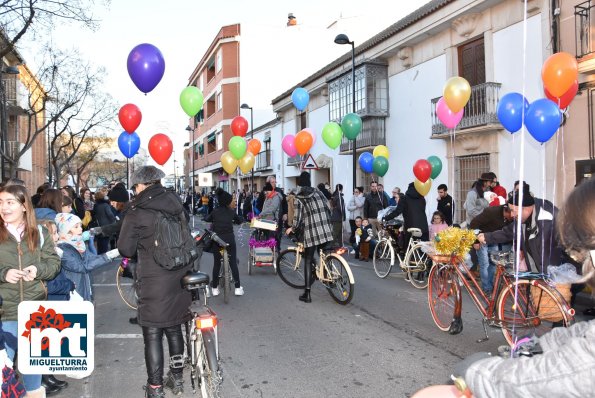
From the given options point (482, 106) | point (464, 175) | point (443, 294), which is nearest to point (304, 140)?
point (482, 106)

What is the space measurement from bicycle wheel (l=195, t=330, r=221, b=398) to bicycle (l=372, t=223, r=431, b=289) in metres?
4.73

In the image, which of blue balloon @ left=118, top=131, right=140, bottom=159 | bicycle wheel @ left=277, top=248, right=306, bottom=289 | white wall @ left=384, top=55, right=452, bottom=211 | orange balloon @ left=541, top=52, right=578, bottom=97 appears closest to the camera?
orange balloon @ left=541, top=52, right=578, bottom=97

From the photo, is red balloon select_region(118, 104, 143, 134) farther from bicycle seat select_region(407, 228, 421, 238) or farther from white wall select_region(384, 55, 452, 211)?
white wall select_region(384, 55, 452, 211)

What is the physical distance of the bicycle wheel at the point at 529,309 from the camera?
451cm

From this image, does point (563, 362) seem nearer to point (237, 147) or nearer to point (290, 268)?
point (290, 268)

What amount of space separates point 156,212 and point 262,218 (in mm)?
6191

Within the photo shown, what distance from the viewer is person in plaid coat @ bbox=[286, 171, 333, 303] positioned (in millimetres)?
7244

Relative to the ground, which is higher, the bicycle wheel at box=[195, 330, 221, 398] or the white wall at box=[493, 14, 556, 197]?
the white wall at box=[493, 14, 556, 197]

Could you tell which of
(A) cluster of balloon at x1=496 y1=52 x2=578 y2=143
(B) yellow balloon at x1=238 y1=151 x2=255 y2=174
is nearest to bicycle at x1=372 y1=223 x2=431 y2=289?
(A) cluster of balloon at x1=496 y1=52 x2=578 y2=143

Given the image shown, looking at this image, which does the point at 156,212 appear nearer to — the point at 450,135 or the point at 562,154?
the point at 562,154

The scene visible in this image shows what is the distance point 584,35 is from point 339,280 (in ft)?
25.1

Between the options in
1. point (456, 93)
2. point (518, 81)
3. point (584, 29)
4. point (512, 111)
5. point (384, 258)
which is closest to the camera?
point (512, 111)

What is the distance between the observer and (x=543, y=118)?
7242 millimetres

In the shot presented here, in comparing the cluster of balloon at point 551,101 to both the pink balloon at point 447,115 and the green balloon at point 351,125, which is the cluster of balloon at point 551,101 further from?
the green balloon at point 351,125
